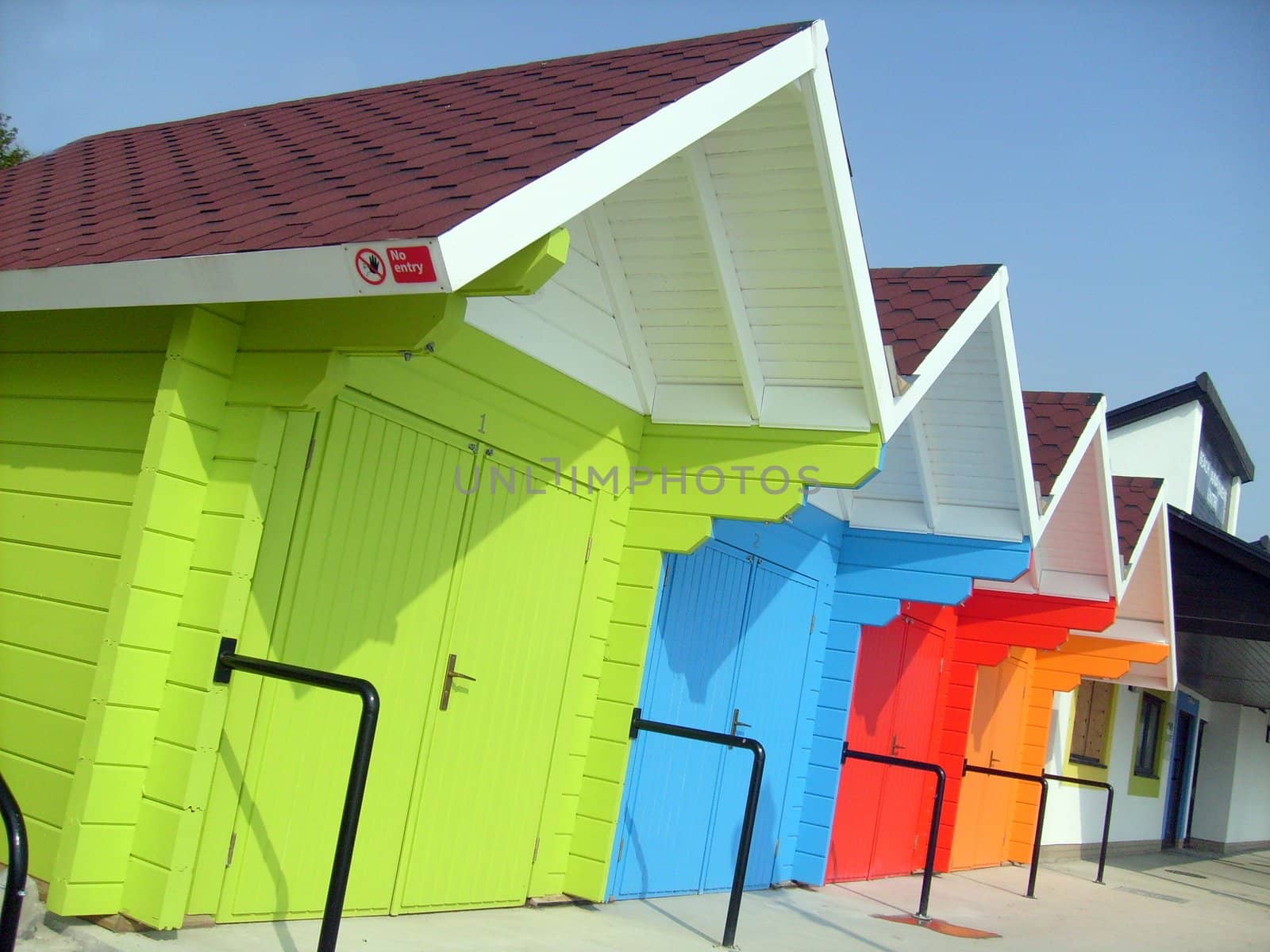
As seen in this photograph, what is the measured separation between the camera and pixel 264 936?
429cm

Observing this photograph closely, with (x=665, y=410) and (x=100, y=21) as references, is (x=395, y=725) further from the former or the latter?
(x=100, y=21)

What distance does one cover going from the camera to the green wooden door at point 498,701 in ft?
17.3

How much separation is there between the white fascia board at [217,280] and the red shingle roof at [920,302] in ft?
10.8

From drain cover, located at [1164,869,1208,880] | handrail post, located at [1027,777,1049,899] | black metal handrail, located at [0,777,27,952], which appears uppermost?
black metal handrail, located at [0,777,27,952]

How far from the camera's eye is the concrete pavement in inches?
173

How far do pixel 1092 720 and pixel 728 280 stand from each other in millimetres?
A: 13287

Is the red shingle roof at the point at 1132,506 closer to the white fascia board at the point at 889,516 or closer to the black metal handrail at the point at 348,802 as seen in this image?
the white fascia board at the point at 889,516

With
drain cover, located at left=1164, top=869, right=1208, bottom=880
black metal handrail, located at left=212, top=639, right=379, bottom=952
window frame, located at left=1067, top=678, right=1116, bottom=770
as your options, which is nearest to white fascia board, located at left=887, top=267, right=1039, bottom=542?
black metal handrail, located at left=212, top=639, right=379, bottom=952

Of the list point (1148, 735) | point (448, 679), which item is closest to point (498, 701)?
point (448, 679)

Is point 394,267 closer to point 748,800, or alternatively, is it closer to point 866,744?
point 748,800

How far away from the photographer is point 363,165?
4.26m

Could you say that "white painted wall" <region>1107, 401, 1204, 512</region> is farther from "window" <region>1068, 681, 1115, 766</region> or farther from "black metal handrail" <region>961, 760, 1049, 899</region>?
"black metal handrail" <region>961, 760, 1049, 899</region>

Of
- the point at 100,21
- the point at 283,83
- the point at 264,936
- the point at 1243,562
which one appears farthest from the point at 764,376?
the point at 283,83

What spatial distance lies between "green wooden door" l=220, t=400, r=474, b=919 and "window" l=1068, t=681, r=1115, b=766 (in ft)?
43.3
